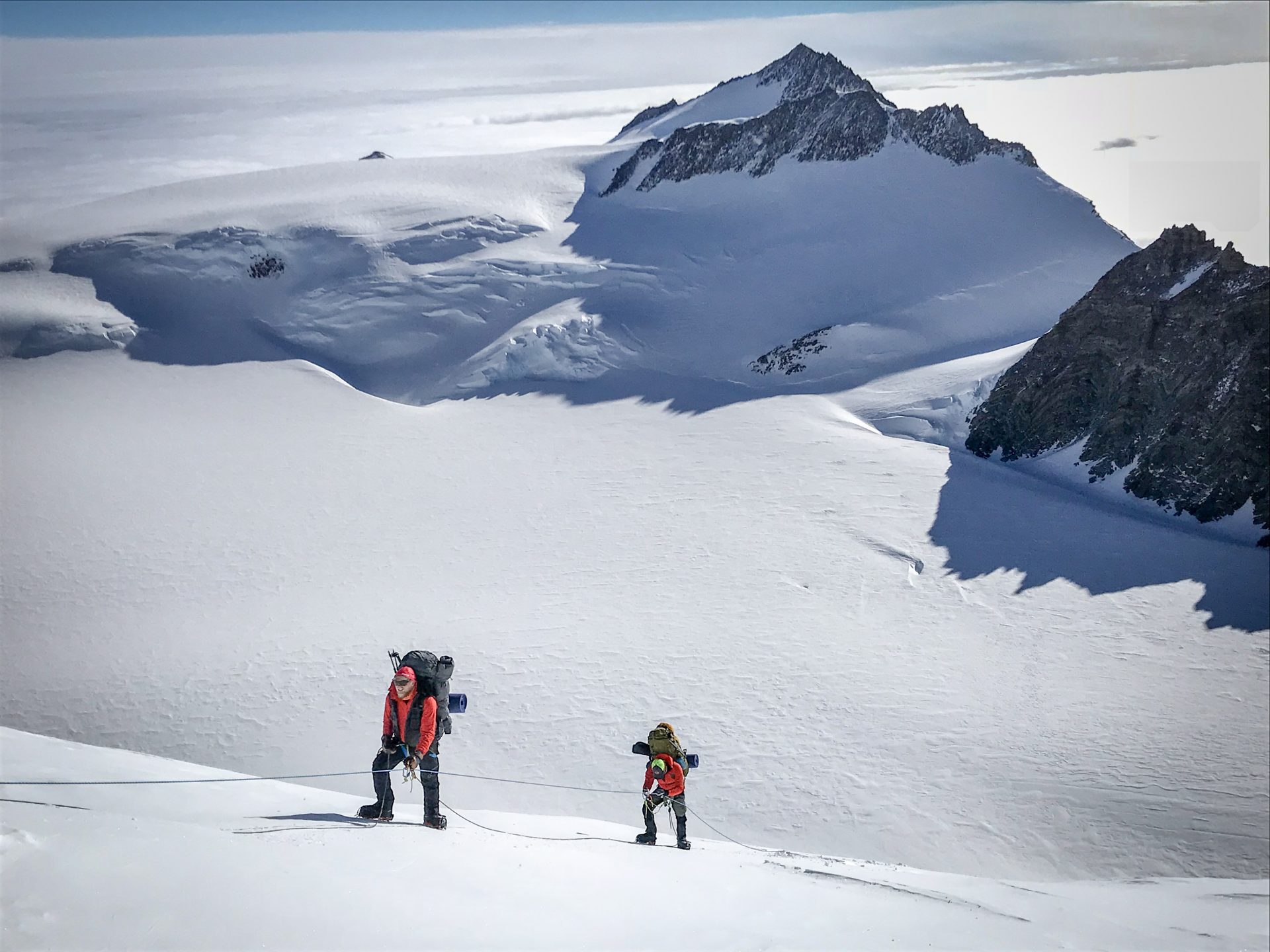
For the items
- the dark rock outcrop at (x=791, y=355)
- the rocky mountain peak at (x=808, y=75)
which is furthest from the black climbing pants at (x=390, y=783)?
the rocky mountain peak at (x=808, y=75)

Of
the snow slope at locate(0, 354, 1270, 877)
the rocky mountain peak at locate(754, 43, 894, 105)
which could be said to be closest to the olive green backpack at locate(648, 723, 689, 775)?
the snow slope at locate(0, 354, 1270, 877)

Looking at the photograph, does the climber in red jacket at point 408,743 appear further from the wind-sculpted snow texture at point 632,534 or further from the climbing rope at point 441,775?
the wind-sculpted snow texture at point 632,534

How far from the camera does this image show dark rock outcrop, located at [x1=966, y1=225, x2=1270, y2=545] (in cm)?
2869

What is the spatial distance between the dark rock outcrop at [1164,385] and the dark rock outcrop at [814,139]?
23417 mm

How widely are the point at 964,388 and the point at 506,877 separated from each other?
3136 centimetres

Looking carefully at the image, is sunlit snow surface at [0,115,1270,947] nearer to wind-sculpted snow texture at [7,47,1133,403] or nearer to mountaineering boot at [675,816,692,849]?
wind-sculpted snow texture at [7,47,1133,403]

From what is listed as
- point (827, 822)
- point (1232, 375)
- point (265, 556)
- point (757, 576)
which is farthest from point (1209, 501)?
point (265, 556)

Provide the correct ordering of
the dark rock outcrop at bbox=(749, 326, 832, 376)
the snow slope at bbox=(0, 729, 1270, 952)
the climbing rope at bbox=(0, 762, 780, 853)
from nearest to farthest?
the snow slope at bbox=(0, 729, 1270, 952) → the climbing rope at bbox=(0, 762, 780, 853) → the dark rock outcrop at bbox=(749, 326, 832, 376)

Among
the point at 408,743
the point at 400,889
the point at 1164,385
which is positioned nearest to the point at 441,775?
the point at 408,743

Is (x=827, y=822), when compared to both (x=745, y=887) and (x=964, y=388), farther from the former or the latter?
(x=964, y=388)

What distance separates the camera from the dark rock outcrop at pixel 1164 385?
1129 inches

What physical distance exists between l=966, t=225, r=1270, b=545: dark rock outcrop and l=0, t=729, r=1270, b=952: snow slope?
20.2m

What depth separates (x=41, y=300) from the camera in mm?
39281

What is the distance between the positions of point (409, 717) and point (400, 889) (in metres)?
2.78
